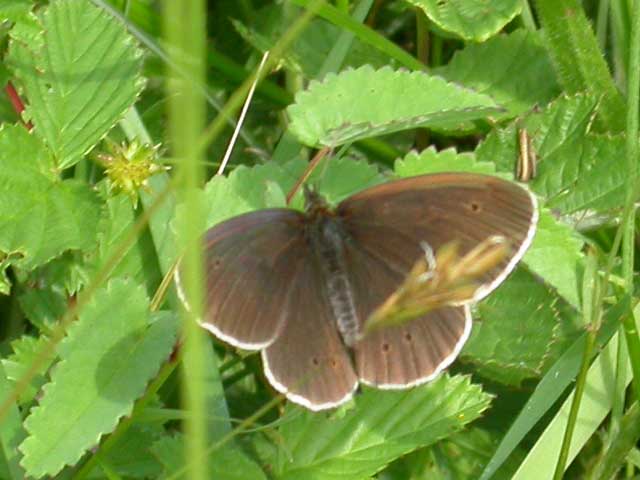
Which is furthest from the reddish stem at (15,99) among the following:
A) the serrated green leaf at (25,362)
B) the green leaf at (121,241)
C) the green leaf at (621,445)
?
the green leaf at (621,445)

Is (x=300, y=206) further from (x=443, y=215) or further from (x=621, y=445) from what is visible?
(x=621, y=445)

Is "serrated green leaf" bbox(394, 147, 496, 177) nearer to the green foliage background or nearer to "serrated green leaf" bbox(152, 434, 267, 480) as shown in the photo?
the green foliage background

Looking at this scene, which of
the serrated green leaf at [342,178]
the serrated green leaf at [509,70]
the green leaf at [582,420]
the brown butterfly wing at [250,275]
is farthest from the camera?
Answer: the serrated green leaf at [509,70]

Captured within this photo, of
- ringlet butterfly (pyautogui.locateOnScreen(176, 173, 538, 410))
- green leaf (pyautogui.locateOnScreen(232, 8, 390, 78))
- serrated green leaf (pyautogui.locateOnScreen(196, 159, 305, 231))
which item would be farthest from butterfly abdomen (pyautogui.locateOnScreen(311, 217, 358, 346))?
green leaf (pyautogui.locateOnScreen(232, 8, 390, 78))

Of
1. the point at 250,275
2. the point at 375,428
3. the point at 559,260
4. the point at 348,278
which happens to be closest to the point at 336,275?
the point at 348,278

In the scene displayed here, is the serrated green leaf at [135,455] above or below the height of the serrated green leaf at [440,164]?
below

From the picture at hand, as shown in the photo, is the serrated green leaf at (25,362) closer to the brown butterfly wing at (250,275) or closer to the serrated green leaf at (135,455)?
the serrated green leaf at (135,455)
